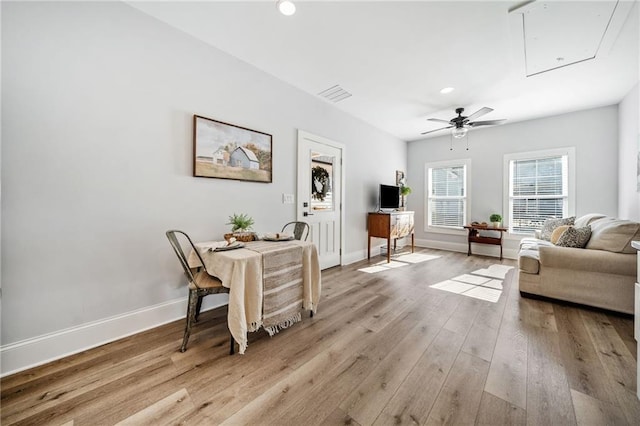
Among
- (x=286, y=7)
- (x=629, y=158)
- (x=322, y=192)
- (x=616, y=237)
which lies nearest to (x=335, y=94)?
(x=322, y=192)

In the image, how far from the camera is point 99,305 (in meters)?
1.92

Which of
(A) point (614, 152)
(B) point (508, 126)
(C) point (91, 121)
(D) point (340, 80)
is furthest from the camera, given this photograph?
(B) point (508, 126)

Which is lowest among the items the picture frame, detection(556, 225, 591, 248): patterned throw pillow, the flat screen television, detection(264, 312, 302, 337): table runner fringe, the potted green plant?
detection(264, 312, 302, 337): table runner fringe

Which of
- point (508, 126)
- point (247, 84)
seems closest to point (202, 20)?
point (247, 84)

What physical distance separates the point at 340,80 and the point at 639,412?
368 cm

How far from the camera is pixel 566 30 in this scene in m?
2.20

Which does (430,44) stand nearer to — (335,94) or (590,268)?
(335,94)

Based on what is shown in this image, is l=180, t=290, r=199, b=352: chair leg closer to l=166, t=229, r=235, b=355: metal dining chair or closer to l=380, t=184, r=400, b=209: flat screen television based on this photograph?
l=166, t=229, r=235, b=355: metal dining chair

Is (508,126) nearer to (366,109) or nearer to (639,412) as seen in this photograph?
(366,109)

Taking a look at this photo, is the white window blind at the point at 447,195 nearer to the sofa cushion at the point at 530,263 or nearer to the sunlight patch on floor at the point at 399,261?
the sunlight patch on floor at the point at 399,261

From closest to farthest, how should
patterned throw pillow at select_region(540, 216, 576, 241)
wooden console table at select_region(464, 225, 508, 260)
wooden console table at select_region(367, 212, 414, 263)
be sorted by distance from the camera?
1. patterned throw pillow at select_region(540, 216, 576, 241)
2. wooden console table at select_region(367, 212, 414, 263)
3. wooden console table at select_region(464, 225, 508, 260)


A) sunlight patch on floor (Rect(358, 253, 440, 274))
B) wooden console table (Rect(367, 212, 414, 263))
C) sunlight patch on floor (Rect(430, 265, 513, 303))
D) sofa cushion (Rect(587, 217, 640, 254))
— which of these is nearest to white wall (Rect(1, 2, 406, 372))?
sunlight patch on floor (Rect(358, 253, 440, 274))

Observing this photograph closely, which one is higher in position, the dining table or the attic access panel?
the attic access panel

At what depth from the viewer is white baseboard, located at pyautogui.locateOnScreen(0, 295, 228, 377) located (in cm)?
159
